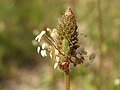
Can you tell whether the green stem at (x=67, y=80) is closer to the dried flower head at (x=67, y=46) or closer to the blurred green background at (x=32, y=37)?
the dried flower head at (x=67, y=46)

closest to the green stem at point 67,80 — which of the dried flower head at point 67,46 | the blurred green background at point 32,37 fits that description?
the dried flower head at point 67,46

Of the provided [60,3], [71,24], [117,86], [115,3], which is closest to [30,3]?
[60,3]

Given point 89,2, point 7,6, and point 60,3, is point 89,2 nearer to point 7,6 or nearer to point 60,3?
point 60,3

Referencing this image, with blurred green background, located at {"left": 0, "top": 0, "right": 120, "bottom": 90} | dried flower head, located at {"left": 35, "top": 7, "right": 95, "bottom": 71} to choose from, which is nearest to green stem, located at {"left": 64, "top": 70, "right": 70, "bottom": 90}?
dried flower head, located at {"left": 35, "top": 7, "right": 95, "bottom": 71}

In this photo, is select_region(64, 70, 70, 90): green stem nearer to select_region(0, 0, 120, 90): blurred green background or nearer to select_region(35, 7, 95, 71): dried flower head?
select_region(35, 7, 95, 71): dried flower head

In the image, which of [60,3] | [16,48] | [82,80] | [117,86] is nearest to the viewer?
[117,86]

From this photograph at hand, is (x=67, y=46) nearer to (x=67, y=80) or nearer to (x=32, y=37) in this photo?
(x=67, y=80)

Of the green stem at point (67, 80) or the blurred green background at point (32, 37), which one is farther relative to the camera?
the blurred green background at point (32, 37)

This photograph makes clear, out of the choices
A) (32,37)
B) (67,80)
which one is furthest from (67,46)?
(32,37)
